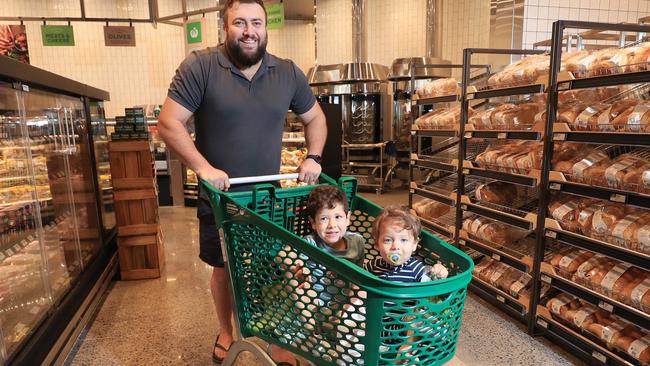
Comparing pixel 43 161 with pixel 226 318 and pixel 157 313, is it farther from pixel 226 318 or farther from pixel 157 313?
pixel 226 318

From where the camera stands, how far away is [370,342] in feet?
3.34

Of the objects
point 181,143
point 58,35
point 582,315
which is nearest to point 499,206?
point 582,315

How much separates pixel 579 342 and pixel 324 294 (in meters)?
1.81

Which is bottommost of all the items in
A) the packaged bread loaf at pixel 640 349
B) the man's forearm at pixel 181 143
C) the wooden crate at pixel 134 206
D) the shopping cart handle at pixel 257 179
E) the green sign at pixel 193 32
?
the packaged bread loaf at pixel 640 349

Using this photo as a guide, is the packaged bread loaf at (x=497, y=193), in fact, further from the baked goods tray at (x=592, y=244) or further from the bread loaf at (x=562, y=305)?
the bread loaf at (x=562, y=305)

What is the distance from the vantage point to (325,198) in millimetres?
1479

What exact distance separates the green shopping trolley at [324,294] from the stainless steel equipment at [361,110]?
18.3 ft

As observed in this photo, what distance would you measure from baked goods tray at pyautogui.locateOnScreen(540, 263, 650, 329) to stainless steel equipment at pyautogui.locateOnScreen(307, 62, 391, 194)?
183 inches

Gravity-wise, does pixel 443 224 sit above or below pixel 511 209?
below

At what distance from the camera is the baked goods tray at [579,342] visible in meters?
2.07

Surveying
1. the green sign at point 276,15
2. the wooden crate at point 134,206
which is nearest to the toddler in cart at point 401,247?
the wooden crate at point 134,206

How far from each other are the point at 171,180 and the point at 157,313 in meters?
3.74

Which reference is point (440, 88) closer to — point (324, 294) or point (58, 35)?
point (324, 294)

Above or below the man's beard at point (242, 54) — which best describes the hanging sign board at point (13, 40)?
above
